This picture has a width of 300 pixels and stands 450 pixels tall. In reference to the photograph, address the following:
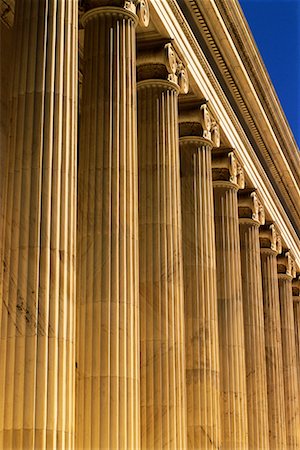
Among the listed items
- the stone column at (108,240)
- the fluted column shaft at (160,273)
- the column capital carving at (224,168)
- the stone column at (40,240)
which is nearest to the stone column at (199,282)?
the column capital carving at (224,168)

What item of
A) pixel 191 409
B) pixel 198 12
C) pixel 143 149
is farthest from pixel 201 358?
pixel 198 12

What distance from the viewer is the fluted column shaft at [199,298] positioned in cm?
6247

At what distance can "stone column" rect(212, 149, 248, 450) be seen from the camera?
235 ft

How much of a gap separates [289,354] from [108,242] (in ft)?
202

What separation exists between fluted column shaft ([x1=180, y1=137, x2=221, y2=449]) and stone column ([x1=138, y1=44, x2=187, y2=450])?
8.10m

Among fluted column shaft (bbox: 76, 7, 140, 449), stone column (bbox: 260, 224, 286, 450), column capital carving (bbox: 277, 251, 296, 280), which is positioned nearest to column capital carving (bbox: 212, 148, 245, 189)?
stone column (bbox: 260, 224, 286, 450)

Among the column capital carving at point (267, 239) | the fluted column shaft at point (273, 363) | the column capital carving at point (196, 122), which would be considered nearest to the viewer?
the column capital carving at point (196, 122)

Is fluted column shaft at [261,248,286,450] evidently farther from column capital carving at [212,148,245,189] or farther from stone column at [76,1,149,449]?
stone column at [76,1,149,449]

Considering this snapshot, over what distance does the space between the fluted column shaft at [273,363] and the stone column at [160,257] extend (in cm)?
3795

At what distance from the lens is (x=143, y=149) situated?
194ft

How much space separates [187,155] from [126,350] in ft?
87.8

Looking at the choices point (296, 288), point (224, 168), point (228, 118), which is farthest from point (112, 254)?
point (296, 288)

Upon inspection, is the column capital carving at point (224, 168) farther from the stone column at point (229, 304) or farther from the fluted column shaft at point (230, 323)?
the fluted column shaft at point (230, 323)

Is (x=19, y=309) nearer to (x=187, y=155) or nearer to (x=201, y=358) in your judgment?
(x=201, y=358)
